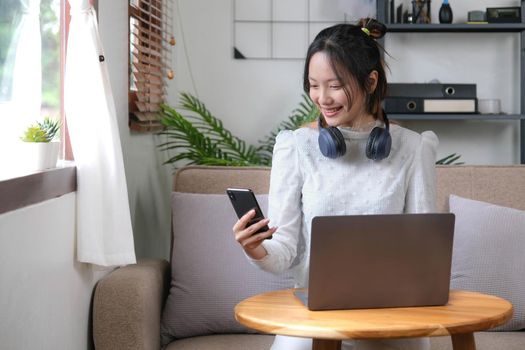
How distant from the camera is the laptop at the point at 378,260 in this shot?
1.55 metres

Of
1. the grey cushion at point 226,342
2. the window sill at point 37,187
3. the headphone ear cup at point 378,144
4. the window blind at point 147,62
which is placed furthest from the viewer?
the window blind at point 147,62

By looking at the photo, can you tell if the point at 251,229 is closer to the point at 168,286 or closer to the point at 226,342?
the point at 226,342

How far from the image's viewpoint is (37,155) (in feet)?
6.72

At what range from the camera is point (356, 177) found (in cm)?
194

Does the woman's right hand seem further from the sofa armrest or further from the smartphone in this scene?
the sofa armrest

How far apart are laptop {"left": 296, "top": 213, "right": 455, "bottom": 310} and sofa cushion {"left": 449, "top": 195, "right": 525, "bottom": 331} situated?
109 centimetres

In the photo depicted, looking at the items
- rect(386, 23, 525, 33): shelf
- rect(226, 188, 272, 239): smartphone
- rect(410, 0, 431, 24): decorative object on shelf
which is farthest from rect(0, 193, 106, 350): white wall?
rect(410, 0, 431, 24): decorative object on shelf

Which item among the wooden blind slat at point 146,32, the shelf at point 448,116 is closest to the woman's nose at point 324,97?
the wooden blind slat at point 146,32

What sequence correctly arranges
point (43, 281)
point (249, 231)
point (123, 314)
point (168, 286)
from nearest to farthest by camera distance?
point (249, 231) < point (43, 281) < point (123, 314) < point (168, 286)

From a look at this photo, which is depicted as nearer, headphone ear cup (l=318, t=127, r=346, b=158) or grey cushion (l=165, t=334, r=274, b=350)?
headphone ear cup (l=318, t=127, r=346, b=158)

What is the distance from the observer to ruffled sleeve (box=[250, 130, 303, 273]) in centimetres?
192

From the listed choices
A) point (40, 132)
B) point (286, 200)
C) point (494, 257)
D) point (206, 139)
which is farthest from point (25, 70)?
point (206, 139)

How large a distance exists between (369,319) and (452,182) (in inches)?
59.8

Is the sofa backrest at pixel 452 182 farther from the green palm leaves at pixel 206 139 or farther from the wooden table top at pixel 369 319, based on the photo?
the wooden table top at pixel 369 319
